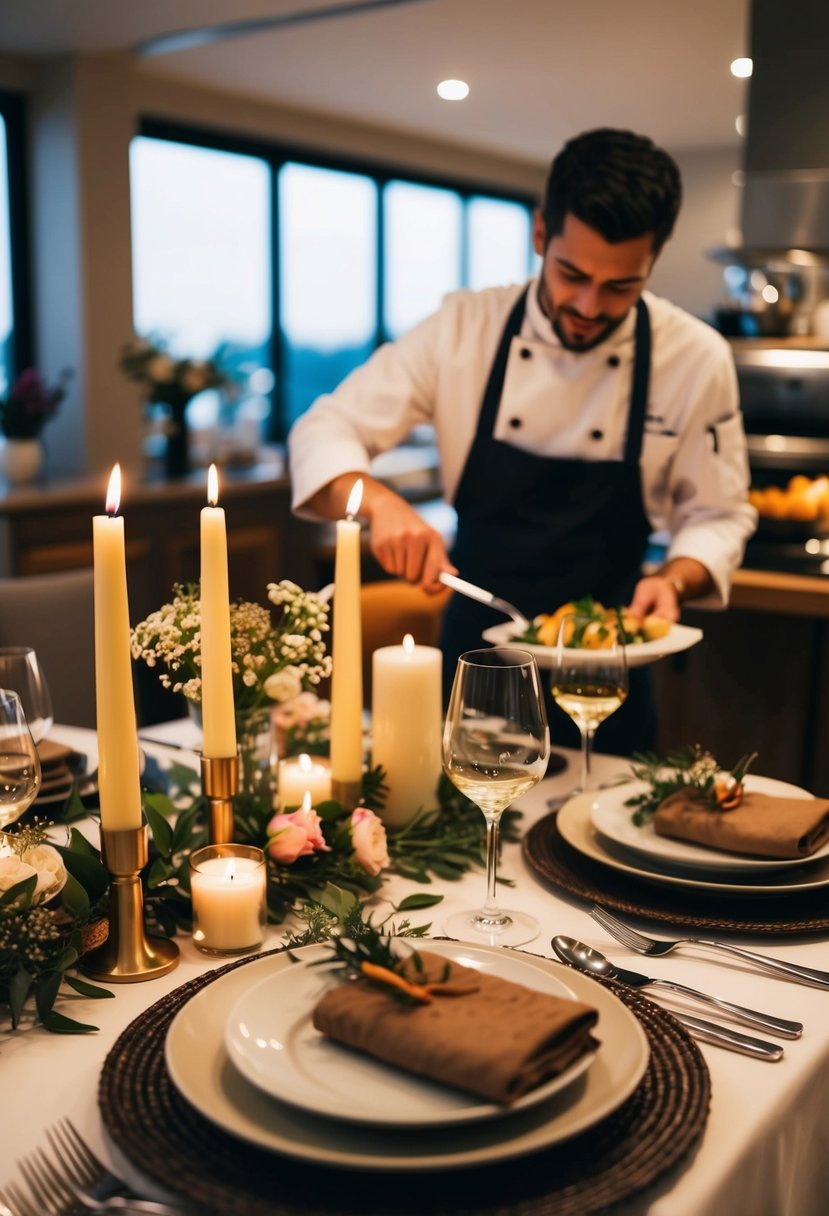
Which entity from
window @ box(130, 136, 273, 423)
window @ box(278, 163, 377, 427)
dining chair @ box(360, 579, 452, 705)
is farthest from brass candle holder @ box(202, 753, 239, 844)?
window @ box(278, 163, 377, 427)

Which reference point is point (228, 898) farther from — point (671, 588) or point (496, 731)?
point (671, 588)

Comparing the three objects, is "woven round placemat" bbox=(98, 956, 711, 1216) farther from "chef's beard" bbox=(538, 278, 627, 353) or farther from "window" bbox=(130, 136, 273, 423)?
"window" bbox=(130, 136, 273, 423)

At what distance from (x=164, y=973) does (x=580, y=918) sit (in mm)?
372

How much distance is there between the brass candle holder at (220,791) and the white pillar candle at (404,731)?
0.25 metres

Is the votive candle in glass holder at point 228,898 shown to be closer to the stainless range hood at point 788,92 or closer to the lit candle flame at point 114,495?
the lit candle flame at point 114,495

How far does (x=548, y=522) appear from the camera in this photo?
2096mm

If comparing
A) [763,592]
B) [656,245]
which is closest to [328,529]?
[763,592]

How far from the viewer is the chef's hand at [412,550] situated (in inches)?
65.8

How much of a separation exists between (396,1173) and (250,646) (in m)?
0.61

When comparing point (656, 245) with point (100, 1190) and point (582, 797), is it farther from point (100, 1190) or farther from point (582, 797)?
point (100, 1190)

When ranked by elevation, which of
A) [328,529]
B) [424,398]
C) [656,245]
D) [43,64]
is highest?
[43,64]

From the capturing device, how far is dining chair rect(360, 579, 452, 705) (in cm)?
244

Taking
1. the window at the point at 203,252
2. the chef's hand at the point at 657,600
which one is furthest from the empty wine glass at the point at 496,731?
the window at the point at 203,252

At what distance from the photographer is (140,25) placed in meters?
4.31
